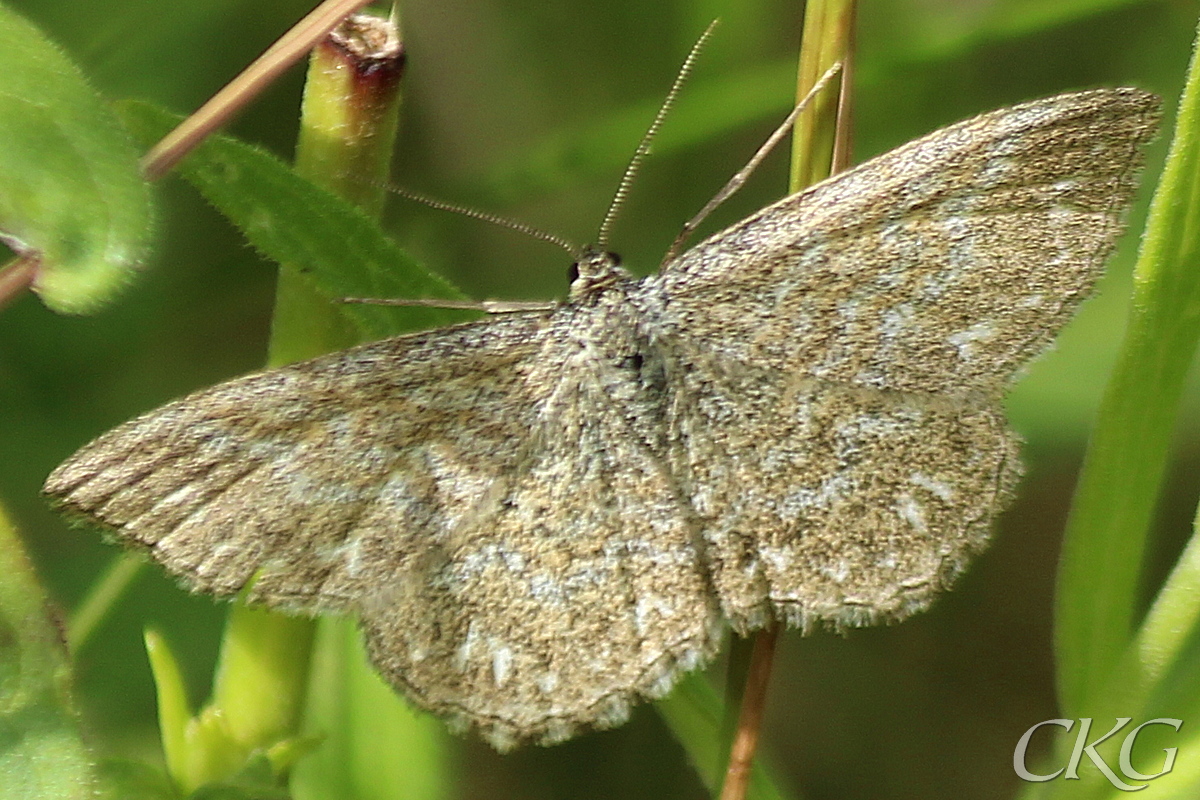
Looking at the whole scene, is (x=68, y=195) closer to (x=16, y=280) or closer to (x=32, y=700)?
(x=16, y=280)

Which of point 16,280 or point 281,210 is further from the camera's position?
point 281,210

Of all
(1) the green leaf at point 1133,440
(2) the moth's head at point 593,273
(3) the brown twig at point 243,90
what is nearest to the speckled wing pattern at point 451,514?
(2) the moth's head at point 593,273

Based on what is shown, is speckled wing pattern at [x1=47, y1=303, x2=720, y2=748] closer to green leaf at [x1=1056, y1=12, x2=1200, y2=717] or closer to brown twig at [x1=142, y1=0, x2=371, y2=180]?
brown twig at [x1=142, y1=0, x2=371, y2=180]

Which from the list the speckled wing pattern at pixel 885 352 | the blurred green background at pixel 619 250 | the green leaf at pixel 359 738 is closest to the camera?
the speckled wing pattern at pixel 885 352


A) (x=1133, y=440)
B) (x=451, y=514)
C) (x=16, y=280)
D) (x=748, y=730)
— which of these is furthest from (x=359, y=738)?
(x=1133, y=440)

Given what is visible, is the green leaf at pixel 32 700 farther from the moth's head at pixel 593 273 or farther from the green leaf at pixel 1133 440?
the green leaf at pixel 1133 440

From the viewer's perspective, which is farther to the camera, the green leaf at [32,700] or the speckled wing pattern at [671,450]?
the speckled wing pattern at [671,450]

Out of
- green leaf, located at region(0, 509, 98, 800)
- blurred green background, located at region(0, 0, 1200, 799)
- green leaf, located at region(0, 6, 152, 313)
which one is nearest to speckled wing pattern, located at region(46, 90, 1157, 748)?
green leaf, located at region(0, 509, 98, 800)
